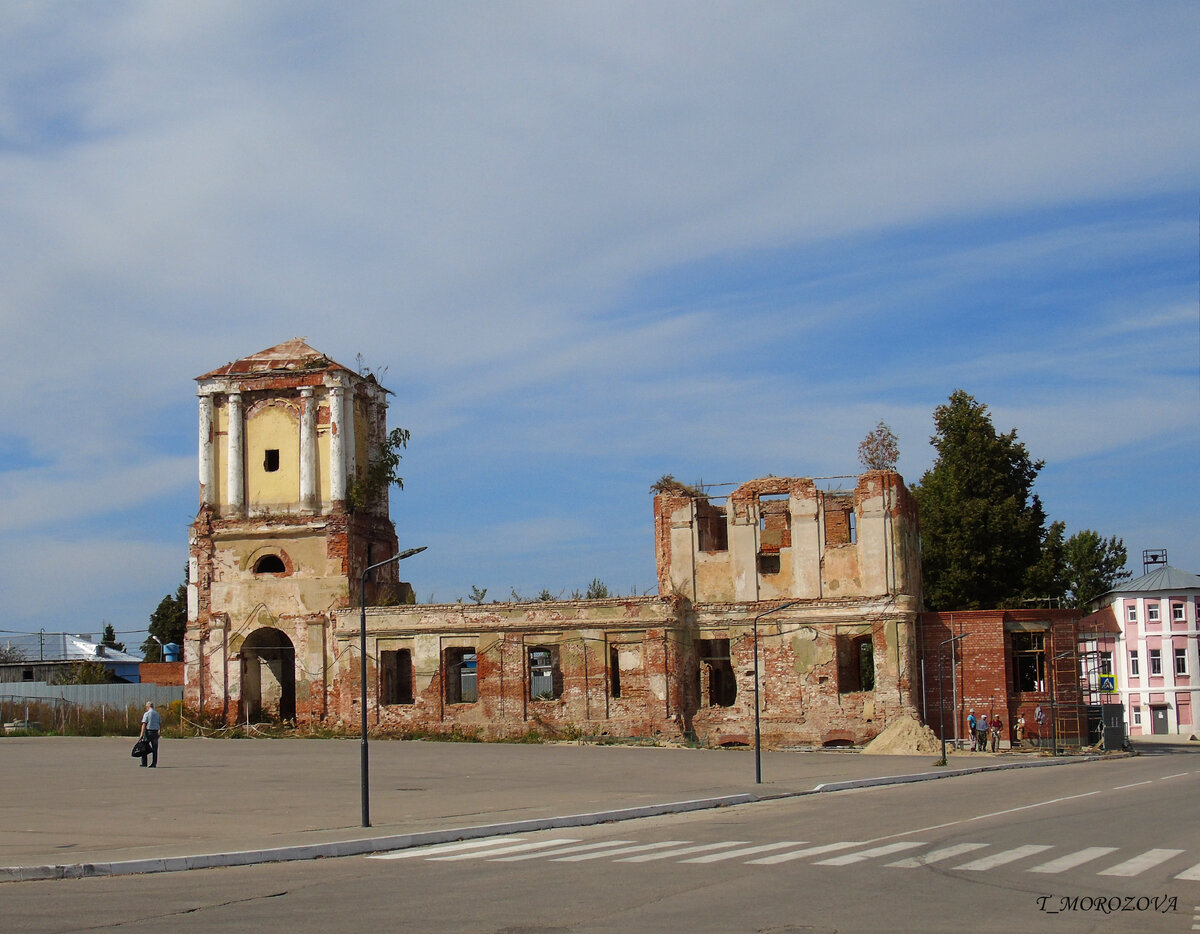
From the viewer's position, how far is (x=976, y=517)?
57.8 meters

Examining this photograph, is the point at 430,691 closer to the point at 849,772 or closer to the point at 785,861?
the point at 849,772

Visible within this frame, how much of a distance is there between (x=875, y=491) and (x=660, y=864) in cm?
3259

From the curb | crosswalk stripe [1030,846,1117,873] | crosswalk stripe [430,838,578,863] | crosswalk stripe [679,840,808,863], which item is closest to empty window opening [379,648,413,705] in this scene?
the curb

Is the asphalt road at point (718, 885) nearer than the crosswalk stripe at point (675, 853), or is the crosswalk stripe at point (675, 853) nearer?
the asphalt road at point (718, 885)

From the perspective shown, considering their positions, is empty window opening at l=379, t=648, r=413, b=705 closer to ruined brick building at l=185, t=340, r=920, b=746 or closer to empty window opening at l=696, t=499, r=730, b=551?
ruined brick building at l=185, t=340, r=920, b=746

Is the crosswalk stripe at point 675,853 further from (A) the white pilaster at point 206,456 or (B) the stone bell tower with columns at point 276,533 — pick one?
(A) the white pilaster at point 206,456

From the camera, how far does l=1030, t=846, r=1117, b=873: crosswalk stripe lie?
1373cm

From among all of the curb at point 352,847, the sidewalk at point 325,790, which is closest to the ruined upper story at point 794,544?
the sidewalk at point 325,790

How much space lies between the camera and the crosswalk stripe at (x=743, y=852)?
1505 centimetres

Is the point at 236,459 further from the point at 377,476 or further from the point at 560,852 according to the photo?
the point at 560,852

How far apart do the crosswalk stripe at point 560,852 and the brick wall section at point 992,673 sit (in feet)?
97.4

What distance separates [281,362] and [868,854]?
39.9 meters

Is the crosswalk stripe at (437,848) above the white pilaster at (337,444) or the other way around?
the other way around

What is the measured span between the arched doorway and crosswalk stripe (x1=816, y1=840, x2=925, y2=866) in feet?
120
